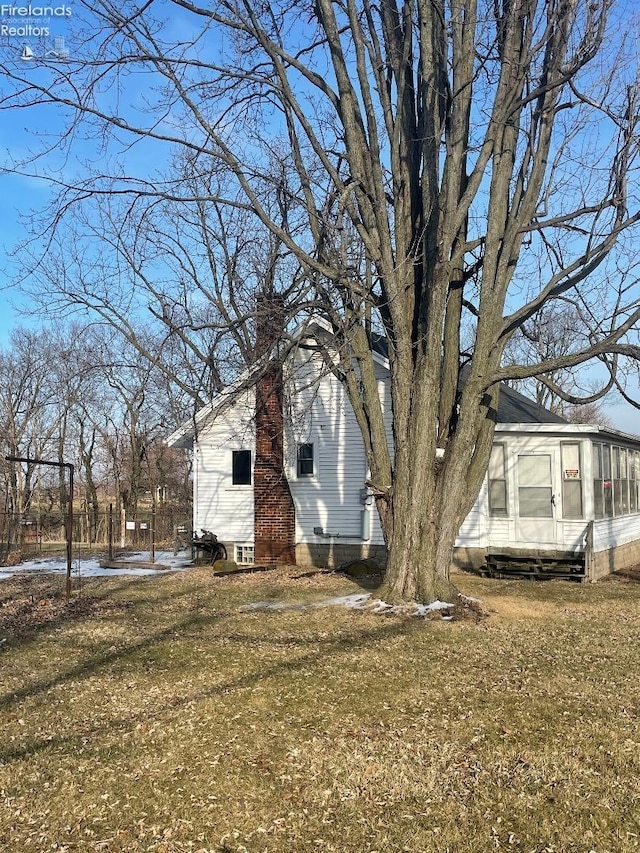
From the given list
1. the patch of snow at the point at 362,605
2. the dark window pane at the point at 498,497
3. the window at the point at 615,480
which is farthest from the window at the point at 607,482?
the patch of snow at the point at 362,605

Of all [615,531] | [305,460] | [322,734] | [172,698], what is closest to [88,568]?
[305,460]

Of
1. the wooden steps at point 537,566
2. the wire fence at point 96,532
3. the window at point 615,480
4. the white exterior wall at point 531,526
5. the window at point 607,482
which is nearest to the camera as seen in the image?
the wooden steps at point 537,566

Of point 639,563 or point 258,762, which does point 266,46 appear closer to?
point 258,762

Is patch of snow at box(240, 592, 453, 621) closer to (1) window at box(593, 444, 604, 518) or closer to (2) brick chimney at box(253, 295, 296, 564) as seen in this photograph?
(2) brick chimney at box(253, 295, 296, 564)

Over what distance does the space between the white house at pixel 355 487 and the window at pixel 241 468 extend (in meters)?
0.03

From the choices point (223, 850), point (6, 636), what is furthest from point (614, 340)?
point (6, 636)

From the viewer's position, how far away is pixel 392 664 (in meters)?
7.40

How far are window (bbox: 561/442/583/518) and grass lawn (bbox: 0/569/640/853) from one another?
5362 millimetres

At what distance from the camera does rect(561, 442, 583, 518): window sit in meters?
15.1

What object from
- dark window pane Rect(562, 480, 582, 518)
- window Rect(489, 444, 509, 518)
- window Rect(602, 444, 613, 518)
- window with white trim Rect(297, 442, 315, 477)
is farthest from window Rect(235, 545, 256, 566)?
window Rect(602, 444, 613, 518)

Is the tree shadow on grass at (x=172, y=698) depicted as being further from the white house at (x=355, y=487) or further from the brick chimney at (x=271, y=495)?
the brick chimney at (x=271, y=495)

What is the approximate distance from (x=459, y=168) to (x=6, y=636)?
340 inches

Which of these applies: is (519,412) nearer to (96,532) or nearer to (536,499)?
(536,499)

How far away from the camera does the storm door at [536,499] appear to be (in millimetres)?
15211
